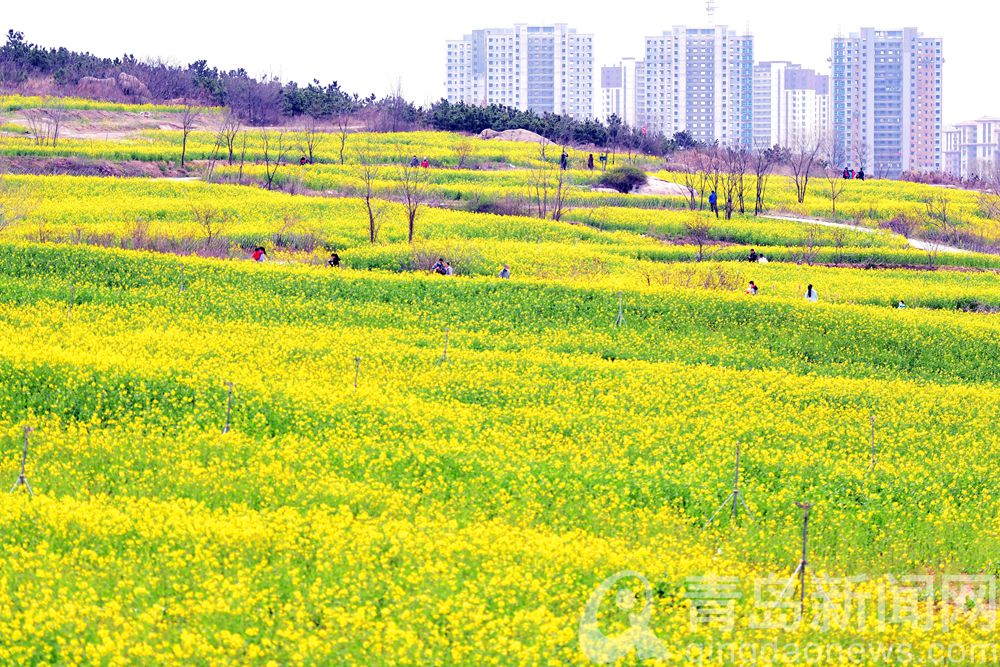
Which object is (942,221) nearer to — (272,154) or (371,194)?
(371,194)

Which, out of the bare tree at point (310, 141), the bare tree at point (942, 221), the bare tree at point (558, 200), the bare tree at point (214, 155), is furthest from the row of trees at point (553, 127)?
the bare tree at point (942, 221)

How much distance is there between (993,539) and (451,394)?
11246mm

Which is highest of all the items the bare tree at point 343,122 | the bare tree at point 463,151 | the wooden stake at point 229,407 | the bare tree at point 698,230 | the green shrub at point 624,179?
the bare tree at point 343,122

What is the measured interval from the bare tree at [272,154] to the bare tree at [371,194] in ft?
15.5

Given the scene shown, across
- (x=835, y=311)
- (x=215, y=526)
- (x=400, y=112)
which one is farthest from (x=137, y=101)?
(x=215, y=526)

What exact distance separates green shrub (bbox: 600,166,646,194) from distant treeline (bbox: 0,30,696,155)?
2326cm

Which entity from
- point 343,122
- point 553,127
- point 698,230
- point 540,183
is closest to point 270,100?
point 343,122

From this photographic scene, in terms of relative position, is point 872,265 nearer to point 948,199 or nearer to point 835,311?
point 835,311

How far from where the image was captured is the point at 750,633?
14961 mm

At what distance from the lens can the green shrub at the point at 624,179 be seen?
77.4m

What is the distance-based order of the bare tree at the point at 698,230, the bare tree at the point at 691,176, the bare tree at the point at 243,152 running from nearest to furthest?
1. the bare tree at the point at 698,230
2. the bare tree at the point at 243,152
3. the bare tree at the point at 691,176

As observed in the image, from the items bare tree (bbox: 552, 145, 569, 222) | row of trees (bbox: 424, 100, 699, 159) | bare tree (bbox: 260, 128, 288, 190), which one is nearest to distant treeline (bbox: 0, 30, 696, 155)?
row of trees (bbox: 424, 100, 699, 159)

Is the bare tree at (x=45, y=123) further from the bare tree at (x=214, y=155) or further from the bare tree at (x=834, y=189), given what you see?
the bare tree at (x=834, y=189)

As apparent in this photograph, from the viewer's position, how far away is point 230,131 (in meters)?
78.6
